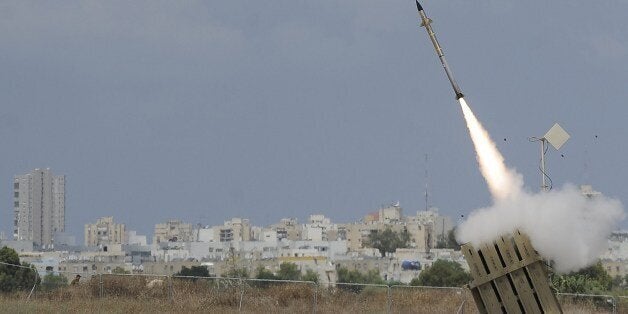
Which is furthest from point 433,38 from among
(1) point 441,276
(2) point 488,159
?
(1) point 441,276

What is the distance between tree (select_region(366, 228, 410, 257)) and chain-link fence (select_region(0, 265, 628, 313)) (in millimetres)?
132907

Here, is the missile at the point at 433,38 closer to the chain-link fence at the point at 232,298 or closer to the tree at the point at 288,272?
the chain-link fence at the point at 232,298

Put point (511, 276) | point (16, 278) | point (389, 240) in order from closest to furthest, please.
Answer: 1. point (511, 276)
2. point (16, 278)
3. point (389, 240)

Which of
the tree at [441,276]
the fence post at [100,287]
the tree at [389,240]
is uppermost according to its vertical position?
the tree at [389,240]

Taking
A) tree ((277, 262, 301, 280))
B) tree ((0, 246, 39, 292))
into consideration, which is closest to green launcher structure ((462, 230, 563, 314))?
tree ((0, 246, 39, 292))

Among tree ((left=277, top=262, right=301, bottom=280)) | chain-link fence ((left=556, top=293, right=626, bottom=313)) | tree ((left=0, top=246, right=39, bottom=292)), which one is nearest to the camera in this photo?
chain-link fence ((left=556, top=293, right=626, bottom=313))

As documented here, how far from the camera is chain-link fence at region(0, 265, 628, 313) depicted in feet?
110

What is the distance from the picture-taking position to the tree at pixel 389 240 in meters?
174

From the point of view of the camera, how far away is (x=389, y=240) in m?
175

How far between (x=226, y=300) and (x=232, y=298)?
0.30 meters

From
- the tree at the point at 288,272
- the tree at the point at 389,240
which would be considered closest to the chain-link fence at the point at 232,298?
the tree at the point at 288,272

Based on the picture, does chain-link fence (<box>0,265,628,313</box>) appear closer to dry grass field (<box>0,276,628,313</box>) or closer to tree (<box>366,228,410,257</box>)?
dry grass field (<box>0,276,628,313</box>)

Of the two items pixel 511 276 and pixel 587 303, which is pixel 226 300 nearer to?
pixel 587 303

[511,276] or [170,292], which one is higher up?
[170,292]
